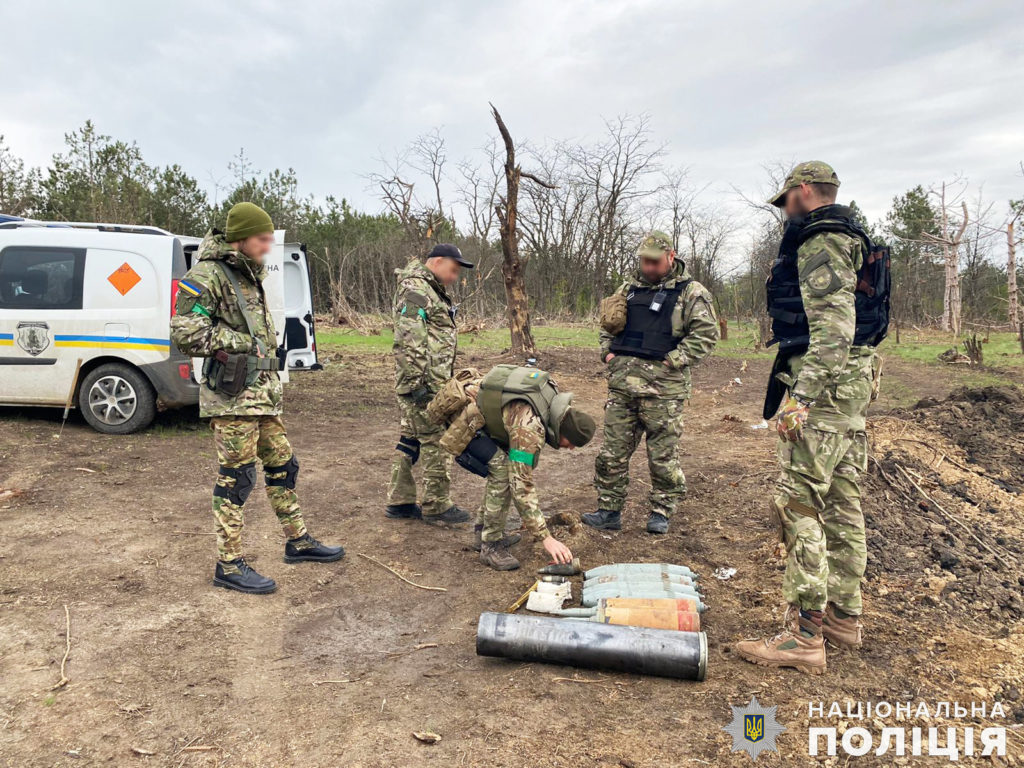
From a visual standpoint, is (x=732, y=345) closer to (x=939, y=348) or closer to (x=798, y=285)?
(x=939, y=348)

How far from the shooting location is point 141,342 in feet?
20.6

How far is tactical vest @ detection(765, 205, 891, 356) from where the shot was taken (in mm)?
2877

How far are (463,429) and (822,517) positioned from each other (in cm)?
194

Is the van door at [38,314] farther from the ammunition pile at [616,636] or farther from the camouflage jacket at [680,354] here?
the ammunition pile at [616,636]

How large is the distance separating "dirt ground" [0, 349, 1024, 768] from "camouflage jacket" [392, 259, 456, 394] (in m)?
1.11

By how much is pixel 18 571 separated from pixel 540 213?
31.3m

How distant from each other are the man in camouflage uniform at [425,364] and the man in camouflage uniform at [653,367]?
43.4 inches

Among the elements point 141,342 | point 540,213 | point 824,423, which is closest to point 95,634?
point 824,423

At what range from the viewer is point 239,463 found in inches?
141

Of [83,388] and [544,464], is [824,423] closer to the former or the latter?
[544,464]

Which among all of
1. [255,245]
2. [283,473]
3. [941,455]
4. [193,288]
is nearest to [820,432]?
[283,473]

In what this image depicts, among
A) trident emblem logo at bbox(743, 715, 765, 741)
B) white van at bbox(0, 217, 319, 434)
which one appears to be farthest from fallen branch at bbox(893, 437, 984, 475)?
white van at bbox(0, 217, 319, 434)

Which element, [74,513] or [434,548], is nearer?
[434,548]

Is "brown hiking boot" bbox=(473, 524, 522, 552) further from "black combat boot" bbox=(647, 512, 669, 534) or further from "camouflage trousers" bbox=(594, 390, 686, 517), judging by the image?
"black combat boot" bbox=(647, 512, 669, 534)
